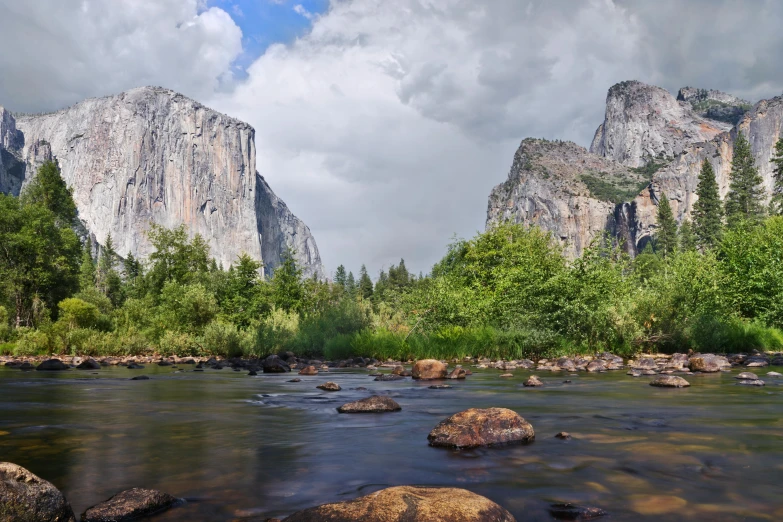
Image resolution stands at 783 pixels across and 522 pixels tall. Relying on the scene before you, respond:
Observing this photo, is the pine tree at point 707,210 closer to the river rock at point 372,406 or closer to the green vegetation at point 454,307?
the green vegetation at point 454,307

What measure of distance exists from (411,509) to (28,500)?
2527 mm

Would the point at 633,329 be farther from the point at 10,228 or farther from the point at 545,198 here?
the point at 545,198

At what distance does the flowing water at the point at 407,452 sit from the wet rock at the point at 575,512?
70 mm

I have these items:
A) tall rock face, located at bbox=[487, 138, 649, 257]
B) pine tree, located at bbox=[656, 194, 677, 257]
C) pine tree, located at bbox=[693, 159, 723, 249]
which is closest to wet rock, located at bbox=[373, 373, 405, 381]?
pine tree, located at bbox=[693, 159, 723, 249]

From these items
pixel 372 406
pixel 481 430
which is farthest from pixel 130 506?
pixel 372 406

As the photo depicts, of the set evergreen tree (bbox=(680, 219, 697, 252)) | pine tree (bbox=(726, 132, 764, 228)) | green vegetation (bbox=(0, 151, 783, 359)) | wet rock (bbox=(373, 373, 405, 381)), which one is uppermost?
pine tree (bbox=(726, 132, 764, 228))

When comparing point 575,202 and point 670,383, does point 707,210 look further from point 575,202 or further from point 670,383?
point 575,202

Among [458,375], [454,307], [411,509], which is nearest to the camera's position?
[411,509]

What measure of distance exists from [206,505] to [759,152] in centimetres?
21003

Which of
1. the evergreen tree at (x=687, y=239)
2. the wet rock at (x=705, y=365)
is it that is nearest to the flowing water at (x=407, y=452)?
the wet rock at (x=705, y=365)

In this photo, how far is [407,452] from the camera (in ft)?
19.9

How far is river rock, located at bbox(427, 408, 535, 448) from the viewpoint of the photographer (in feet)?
20.5

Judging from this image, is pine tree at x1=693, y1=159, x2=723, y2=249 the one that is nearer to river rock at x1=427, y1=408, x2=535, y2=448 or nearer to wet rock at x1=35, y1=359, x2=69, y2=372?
wet rock at x1=35, y1=359, x2=69, y2=372

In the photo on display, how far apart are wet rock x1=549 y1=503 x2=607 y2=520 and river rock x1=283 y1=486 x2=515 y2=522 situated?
0.56 m
